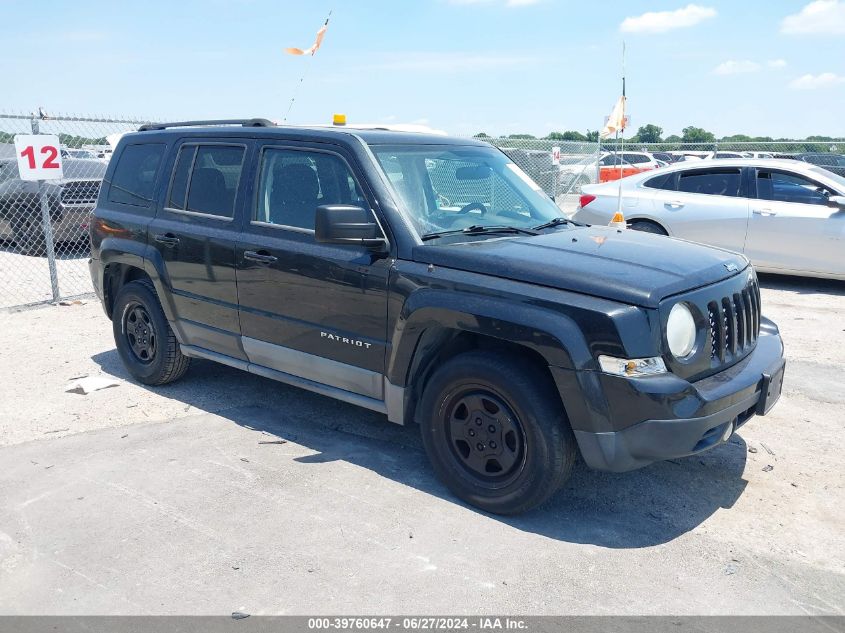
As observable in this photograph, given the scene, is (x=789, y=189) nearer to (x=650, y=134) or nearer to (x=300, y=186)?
(x=300, y=186)

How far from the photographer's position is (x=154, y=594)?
131 inches

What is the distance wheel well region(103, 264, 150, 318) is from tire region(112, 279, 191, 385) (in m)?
0.10

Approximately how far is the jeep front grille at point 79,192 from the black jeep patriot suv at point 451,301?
265 inches

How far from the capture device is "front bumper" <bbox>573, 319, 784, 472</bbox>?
3.49 m

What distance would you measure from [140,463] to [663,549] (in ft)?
9.93

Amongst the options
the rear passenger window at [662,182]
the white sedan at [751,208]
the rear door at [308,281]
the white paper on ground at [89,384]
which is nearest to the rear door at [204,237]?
the rear door at [308,281]

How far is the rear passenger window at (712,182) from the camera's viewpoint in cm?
1016

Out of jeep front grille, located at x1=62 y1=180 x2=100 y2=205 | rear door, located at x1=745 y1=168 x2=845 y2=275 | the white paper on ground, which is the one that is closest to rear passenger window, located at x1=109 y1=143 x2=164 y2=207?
the white paper on ground

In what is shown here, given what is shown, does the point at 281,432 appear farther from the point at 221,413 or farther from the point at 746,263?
the point at 746,263

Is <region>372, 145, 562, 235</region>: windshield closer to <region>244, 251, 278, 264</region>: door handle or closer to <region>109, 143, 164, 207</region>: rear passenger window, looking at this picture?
<region>244, 251, 278, 264</region>: door handle

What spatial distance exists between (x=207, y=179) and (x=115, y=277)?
4.78 feet

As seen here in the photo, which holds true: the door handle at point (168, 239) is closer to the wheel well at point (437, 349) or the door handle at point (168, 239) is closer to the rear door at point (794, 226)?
the wheel well at point (437, 349)

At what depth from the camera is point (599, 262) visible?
390cm

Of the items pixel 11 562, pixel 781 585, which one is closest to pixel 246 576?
pixel 11 562
